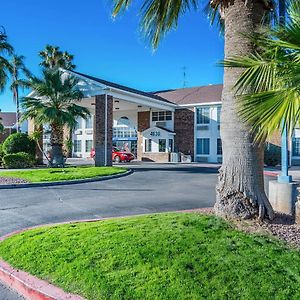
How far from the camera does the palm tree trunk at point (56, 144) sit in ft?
79.8

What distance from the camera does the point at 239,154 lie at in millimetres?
5785

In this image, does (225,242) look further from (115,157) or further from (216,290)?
(115,157)

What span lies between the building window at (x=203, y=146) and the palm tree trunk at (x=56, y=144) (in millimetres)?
15070

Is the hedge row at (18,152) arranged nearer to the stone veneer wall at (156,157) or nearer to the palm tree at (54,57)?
the stone veneer wall at (156,157)

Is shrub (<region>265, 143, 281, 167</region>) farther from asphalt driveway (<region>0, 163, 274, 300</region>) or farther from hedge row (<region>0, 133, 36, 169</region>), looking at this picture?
hedge row (<region>0, 133, 36, 169</region>)

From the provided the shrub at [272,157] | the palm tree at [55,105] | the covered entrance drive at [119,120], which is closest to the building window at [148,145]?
the covered entrance drive at [119,120]

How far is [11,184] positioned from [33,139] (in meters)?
13.5

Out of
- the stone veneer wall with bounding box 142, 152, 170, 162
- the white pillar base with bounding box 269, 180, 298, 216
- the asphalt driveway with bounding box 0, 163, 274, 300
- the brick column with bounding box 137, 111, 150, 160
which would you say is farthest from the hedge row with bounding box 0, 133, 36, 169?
the white pillar base with bounding box 269, 180, 298, 216

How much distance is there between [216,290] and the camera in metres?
3.71

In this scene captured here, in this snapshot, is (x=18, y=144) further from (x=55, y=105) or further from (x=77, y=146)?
(x=77, y=146)

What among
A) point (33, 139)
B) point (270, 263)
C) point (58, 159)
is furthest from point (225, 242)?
point (33, 139)

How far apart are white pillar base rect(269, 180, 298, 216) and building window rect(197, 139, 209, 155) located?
27.0m

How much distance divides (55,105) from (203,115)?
52.4 ft

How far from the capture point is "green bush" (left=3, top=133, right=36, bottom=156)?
85.4ft
